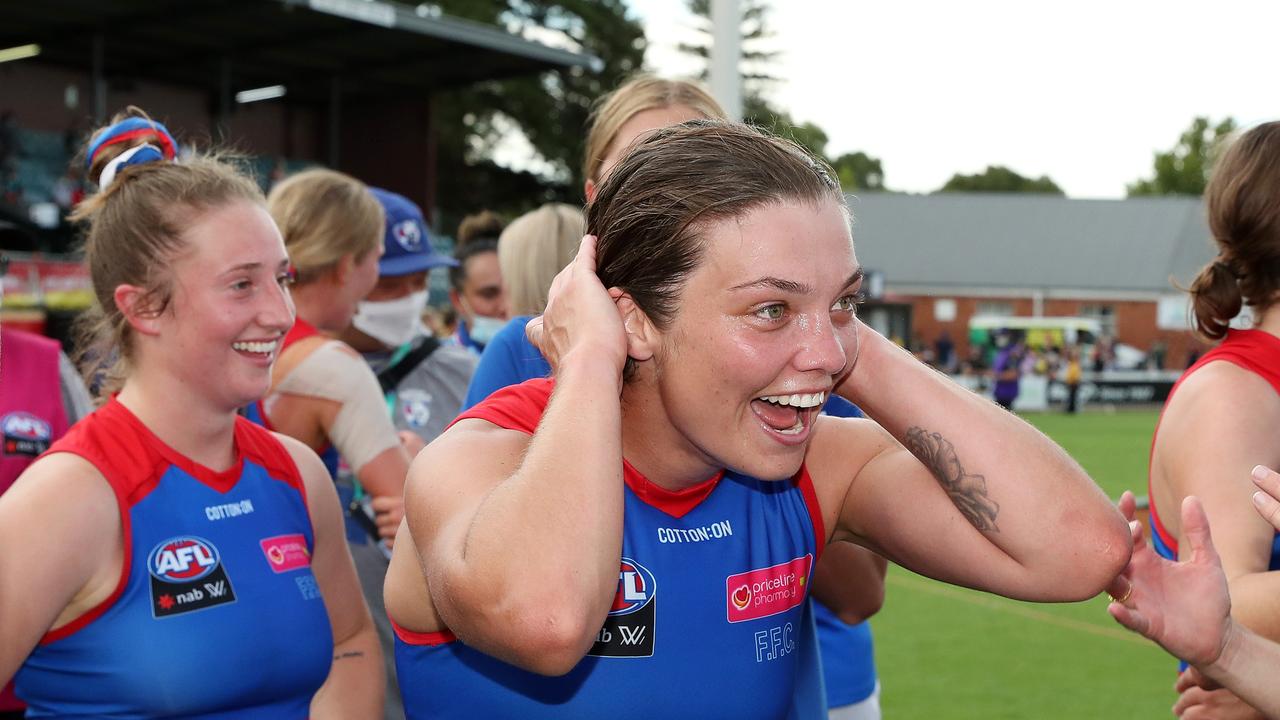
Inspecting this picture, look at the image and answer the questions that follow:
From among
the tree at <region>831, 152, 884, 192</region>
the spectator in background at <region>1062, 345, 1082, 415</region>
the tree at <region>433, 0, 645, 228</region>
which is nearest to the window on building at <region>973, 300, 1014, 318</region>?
the tree at <region>433, 0, 645, 228</region>

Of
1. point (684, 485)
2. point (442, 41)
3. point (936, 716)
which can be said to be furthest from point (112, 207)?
point (442, 41)

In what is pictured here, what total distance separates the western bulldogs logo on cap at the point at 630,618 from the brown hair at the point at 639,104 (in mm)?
1342

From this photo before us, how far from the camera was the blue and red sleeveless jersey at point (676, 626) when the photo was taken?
203cm

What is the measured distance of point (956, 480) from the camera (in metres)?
2.22

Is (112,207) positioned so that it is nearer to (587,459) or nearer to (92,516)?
(92,516)

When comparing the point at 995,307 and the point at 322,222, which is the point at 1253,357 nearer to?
the point at 322,222

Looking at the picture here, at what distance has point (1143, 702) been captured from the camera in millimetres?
7203

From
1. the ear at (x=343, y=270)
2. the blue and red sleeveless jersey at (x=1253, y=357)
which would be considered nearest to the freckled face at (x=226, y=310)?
the ear at (x=343, y=270)

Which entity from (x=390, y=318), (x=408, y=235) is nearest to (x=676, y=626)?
(x=390, y=318)

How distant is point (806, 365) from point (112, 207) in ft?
6.09

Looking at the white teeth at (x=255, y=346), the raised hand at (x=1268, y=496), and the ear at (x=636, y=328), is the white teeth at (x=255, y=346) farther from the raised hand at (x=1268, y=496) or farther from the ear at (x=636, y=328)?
the raised hand at (x=1268, y=496)

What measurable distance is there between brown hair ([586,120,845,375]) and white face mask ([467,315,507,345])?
4168 millimetres

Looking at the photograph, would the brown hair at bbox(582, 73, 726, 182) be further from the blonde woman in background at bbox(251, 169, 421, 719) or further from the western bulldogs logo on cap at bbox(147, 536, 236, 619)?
the western bulldogs logo on cap at bbox(147, 536, 236, 619)

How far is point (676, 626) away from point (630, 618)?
3.4 inches
